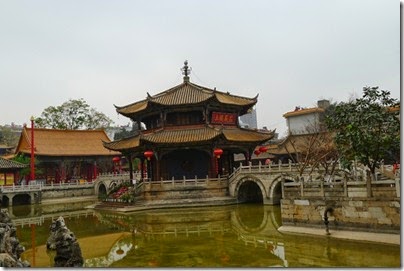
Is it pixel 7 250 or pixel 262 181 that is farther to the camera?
pixel 262 181

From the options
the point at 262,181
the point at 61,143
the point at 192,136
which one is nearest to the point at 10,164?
the point at 61,143

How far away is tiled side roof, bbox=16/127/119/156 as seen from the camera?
138 feet

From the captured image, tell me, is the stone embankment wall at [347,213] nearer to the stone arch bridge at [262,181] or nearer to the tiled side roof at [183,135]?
the stone arch bridge at [262,181]

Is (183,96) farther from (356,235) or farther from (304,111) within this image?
(304,111)

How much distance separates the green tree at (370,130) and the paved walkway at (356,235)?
2312mm

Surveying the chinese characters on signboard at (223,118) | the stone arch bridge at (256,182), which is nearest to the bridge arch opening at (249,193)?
the stone arch bridge at (256,182)

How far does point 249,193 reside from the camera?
29797 millimetres

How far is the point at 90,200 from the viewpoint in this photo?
3912 cm

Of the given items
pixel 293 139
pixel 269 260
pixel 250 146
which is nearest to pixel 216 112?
pixel 250 146

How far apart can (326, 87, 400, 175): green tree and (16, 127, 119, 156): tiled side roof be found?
3313 cm

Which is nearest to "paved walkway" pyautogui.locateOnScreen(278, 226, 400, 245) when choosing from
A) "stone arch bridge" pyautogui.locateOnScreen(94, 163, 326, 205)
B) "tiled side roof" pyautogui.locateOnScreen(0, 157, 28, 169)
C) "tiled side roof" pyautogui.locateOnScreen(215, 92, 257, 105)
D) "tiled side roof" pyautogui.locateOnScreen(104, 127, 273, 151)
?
"stone arch bridge" pyautogui.locateOnScreen(94, 163, 326, 205)

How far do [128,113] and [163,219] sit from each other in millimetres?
13336

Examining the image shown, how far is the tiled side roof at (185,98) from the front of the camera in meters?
30.7

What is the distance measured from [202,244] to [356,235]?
530 centimetres
